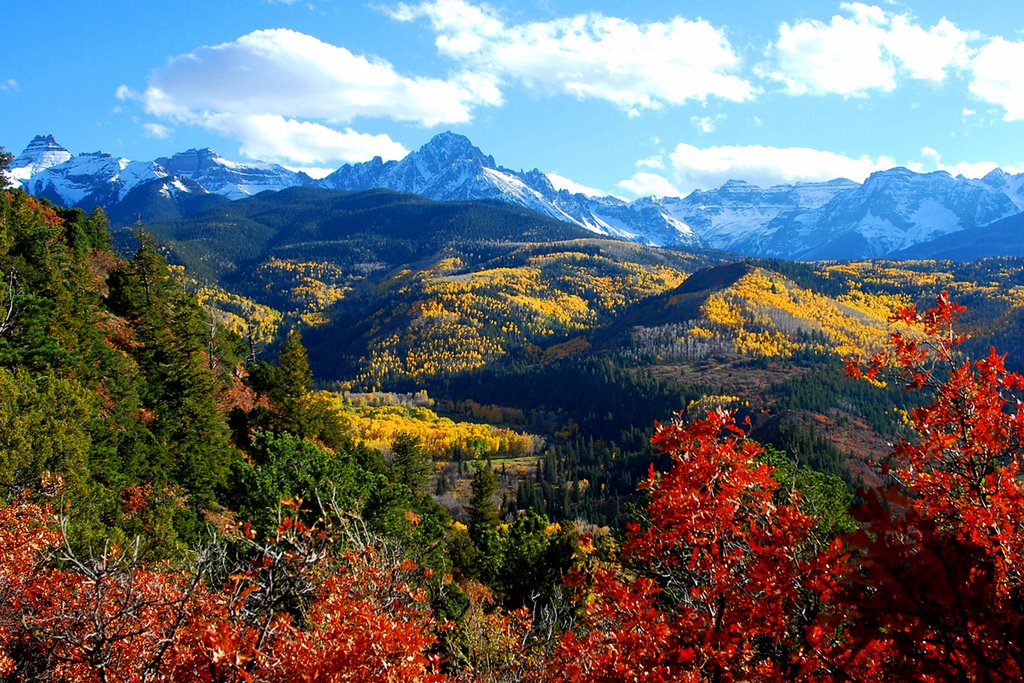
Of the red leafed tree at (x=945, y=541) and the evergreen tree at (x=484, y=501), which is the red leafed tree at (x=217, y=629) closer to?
the red leafed tree at (x=945, y=541)

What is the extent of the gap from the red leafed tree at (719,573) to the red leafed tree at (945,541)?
1.16 metres

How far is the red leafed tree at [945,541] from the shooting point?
473 cm

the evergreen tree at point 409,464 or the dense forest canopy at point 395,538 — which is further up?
the dense forest canopy at point 395,538

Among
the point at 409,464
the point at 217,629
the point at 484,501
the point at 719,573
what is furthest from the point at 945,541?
the point at 409,464

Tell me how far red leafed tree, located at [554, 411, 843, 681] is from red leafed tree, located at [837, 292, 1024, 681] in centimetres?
116

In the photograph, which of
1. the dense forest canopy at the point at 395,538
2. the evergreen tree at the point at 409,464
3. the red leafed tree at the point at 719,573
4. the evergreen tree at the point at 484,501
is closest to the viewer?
the dense forest canopy at the point at 395,538

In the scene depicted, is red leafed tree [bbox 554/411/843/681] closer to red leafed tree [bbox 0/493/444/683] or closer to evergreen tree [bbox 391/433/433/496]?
red leafed tree [bbox 0/493/444/683]

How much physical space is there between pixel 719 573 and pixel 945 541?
5095mm

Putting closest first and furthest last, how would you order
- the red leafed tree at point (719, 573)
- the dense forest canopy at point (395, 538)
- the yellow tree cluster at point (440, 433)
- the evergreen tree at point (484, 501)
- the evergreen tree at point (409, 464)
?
1. the dense forest canopy at point (395, 538)
2. the red leafed tree at point (719, 573)
3. the evergreen tree at point (484, 501)
4. the evergreen tree at point (409, 464)
5. the yellow tree cluster at point (440, 433)

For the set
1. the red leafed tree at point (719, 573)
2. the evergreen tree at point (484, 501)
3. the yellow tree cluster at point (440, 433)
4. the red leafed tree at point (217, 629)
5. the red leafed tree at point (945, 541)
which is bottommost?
the yellow tree cluster at point (440, 433)

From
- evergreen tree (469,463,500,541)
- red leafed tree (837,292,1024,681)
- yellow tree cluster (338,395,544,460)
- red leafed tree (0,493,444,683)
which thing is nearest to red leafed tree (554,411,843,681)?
red leafed tree (837,292,1024,681)

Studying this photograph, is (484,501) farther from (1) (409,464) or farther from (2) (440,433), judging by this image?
(2) (440,433)

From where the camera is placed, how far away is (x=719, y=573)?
9.69 metres

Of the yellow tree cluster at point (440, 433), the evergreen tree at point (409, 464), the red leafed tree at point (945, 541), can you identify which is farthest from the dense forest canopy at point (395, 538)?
the yellow tree cluster at point (440, 433)
